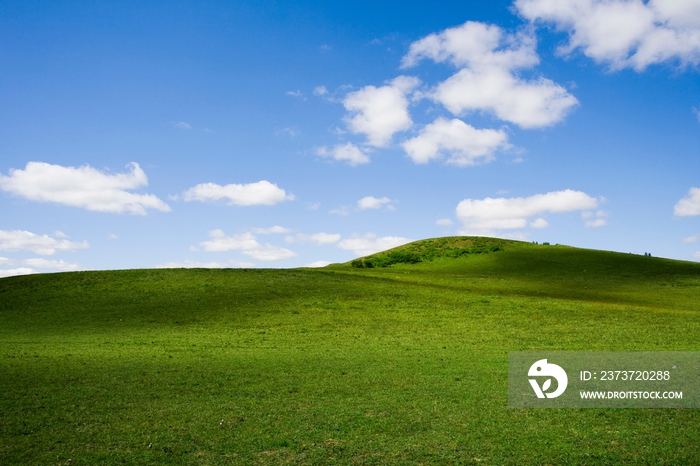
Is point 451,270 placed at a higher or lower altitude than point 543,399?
higher

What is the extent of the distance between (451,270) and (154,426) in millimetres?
56595

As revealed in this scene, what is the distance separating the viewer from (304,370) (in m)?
16.2

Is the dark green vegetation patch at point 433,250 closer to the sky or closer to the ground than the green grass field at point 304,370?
closer to the sky

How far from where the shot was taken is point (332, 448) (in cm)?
905

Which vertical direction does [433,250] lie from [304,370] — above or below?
above

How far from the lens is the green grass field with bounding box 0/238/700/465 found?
30.1 ft

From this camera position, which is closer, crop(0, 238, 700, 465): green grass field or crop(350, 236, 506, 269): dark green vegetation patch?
crop(0, 238, 700, 465): green grass field

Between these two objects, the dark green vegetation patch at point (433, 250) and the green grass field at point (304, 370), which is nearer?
the green grass field at point (304, 370)

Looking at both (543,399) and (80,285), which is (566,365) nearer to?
(543,399)

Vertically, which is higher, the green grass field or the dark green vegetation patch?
the dark green vegetation patch

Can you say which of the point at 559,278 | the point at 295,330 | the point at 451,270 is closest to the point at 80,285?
the point at 295,330

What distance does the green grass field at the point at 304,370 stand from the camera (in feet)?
30.1

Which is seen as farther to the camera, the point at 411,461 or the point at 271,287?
the point at 271,287

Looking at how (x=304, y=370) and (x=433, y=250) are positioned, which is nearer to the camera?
(x=304, y=370)
